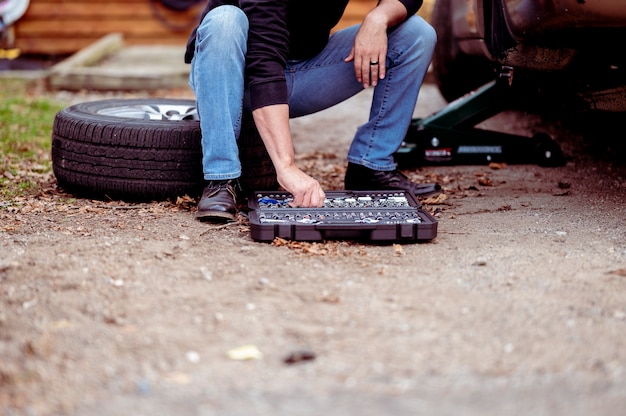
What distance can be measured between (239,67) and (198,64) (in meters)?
0.16

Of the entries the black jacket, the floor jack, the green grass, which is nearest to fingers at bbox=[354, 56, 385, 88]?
the black jacket

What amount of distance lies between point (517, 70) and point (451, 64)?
146 cm

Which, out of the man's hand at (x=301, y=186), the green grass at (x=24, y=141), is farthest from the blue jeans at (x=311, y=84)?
the green grass at (x=24, y=141)

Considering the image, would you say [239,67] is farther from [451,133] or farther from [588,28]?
[451,133]

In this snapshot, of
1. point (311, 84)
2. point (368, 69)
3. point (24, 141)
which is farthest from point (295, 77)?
point (24, 141)

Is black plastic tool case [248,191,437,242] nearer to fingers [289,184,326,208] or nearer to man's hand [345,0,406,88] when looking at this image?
fingers [289,184,326,208]

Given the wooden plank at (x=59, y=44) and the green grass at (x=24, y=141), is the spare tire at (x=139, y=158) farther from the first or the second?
the wooden plank at (x=59, y=44)

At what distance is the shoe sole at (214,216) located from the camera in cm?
278

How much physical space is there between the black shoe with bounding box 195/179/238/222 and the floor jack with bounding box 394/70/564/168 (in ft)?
4.53

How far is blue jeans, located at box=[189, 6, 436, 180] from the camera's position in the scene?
2.79 metres

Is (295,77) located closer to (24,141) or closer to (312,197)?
(312,197)

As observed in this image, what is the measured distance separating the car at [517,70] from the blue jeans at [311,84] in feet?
1.25

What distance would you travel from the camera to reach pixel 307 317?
6.29 feet

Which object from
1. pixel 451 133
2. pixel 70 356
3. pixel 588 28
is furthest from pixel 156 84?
pixel 70 356
